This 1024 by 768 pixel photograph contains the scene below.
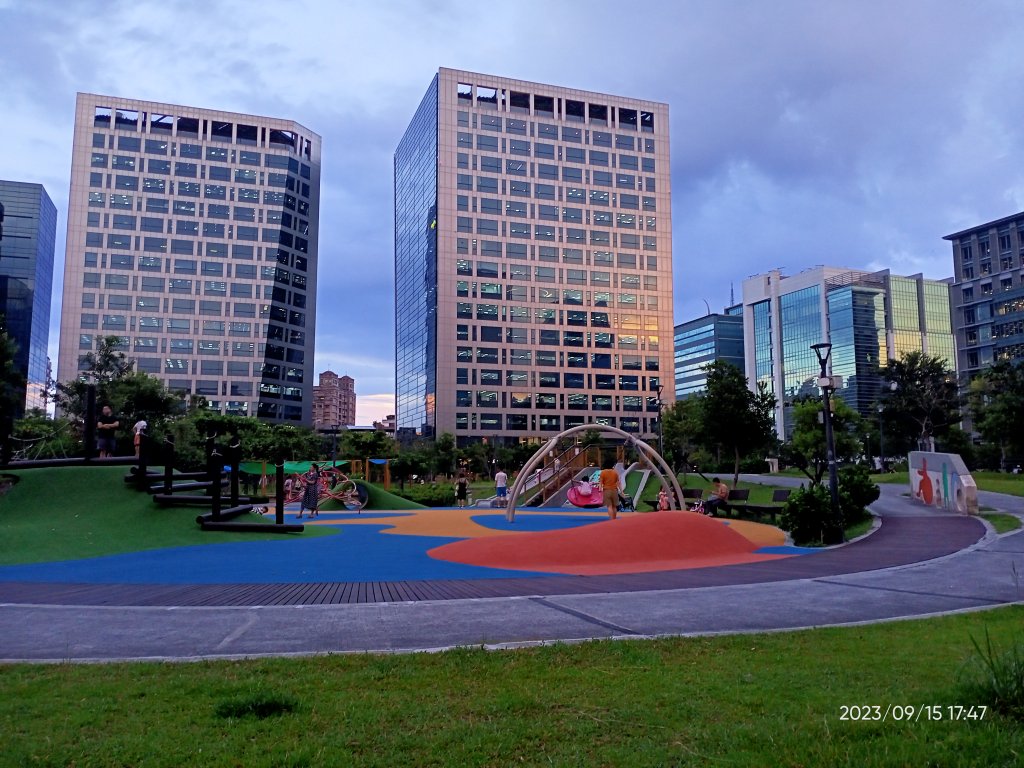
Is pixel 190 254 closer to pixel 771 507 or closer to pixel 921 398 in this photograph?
pixel 921 398

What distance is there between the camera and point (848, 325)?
450 ft

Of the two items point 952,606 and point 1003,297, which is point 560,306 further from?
point 952,606

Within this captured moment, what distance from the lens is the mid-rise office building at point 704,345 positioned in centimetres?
17775

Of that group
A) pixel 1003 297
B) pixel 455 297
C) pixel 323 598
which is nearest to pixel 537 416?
pixel 455 297

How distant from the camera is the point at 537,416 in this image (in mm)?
103000

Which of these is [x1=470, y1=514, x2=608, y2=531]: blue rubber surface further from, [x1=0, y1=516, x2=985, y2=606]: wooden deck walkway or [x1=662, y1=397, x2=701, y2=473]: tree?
[x1=662, y1=397, x2=701, y2=473]: tree

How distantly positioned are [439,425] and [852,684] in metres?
94.6

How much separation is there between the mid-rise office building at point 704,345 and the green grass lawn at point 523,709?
6752 inches

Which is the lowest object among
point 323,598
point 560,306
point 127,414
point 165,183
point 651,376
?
point 323,598

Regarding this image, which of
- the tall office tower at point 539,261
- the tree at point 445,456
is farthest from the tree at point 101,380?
the tall office tower at point 539,261

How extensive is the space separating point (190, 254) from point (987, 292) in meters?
128

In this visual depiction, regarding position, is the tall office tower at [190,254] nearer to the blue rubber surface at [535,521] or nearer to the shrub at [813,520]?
the blue rubber surface at [535,521]


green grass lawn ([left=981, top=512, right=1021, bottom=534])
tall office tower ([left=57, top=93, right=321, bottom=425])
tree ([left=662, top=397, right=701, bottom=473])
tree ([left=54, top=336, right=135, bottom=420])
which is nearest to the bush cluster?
green grass lawn ([left=981, top=512, right=1021, bottom=534])

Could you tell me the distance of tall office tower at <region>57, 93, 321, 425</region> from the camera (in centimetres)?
10138
